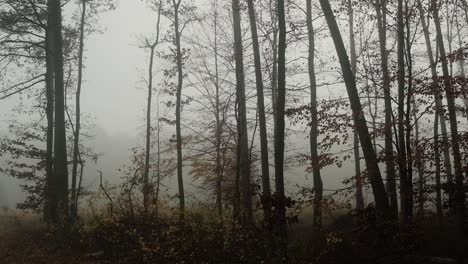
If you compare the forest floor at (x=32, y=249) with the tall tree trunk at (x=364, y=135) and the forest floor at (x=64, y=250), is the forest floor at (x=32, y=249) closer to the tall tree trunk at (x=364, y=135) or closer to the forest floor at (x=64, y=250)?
the forest floor at (x=64, y=250)

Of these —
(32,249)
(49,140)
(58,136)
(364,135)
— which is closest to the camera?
(364,135)

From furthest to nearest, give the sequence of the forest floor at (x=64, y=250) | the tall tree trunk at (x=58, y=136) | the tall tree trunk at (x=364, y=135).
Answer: the tall tree trunk at (x=58, y=136), the tall tree trunk at (x=364, y=135), the forest floor at (x=64, y=250)

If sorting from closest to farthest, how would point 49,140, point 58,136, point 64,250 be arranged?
point 64,250
point 58,136
point 49,140

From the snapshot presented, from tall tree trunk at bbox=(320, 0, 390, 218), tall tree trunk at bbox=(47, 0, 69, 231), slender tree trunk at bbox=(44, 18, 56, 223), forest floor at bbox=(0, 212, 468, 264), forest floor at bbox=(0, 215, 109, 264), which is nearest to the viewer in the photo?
forest floor at bbox=(0, 212, 468, 264)

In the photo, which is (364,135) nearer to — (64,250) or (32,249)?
(64,250)

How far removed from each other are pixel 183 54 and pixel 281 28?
913 cm

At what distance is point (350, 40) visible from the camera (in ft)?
67.0

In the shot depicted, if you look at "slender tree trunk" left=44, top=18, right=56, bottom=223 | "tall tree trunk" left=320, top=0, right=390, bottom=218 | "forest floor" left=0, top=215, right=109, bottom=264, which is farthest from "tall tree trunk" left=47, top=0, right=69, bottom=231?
"tall tree trunk" left=320, top=0, right=390, bottom=218

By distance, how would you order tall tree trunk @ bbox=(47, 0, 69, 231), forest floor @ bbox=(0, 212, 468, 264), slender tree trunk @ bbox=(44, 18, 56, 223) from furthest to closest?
slender tree trunk @ bbox=(44, 18, 56, 223) < tall tree trunk @ bbox=(47, 0, 69, 231) < forest floor @ bbox=(0, 212, 468, 264)

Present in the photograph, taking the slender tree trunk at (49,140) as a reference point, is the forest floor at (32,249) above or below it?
below

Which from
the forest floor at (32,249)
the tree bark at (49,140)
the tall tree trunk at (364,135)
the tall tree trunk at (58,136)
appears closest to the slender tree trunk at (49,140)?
the tree bark at (49,140)

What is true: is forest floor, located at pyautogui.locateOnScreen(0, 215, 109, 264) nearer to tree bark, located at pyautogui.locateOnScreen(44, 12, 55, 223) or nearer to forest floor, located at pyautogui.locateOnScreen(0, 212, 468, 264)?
forest floor, located at pyautogui.locateOnScreen(0, 212, 468, 264)

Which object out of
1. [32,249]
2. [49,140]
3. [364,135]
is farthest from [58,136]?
[364,135]

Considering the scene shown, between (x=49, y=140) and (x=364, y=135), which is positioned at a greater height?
(x=49, y=140)
